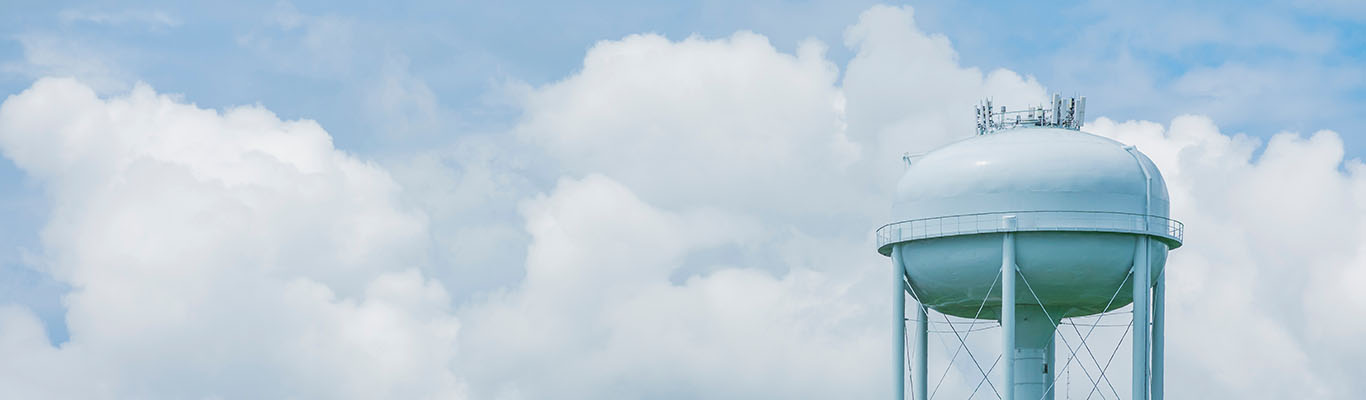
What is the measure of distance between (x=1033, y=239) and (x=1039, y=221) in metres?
0.42

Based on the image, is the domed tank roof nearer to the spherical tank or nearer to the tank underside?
the spherical tank

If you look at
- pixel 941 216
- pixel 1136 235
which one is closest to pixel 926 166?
pixel 941 216

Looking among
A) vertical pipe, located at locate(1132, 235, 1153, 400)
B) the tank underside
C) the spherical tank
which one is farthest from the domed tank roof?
vertical pipe, located at locate(1132, 235, 1153, 400)

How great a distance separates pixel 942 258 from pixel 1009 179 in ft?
7.25

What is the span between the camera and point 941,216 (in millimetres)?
47844

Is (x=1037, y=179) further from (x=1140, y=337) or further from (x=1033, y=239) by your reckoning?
(x=1140, y=337)

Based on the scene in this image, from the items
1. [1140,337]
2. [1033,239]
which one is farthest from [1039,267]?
[1140,337]

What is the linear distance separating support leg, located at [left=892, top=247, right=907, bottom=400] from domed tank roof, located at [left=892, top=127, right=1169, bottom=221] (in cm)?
111

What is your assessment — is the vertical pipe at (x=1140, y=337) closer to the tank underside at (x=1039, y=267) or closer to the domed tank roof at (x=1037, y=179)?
the tank underside at (x=1039, y=267)

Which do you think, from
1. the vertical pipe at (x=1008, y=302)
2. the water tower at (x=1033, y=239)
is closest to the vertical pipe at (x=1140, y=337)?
the water tower at (x=1033, y=239)

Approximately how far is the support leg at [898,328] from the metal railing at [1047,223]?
3.65 ft

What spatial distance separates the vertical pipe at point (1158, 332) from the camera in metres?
47.6

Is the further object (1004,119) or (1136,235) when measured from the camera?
(1004,119)

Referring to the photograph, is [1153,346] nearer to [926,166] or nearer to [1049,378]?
[1049,378]
